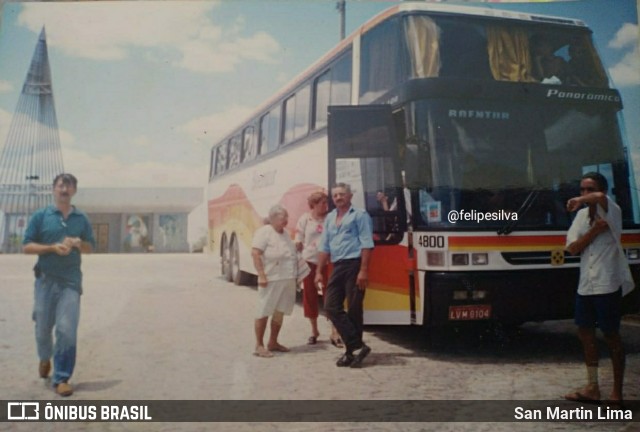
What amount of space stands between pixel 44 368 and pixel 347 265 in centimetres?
196

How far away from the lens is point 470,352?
3.72 metres

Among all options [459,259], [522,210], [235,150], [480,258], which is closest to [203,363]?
[235,150]

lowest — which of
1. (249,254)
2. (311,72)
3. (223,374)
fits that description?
(223,374)

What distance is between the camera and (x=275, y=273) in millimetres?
3488

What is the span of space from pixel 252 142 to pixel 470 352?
A: 7.14ft

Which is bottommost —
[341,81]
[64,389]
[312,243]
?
[64,389]

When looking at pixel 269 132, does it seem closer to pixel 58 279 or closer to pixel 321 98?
pixel 321 98

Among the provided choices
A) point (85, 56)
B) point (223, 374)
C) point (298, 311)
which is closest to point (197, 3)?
point (85, 56)

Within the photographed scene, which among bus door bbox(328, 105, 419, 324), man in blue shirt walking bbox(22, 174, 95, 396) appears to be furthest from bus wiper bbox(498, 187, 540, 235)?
man in blue shirt walking bbox(22, 174, 95, 396)

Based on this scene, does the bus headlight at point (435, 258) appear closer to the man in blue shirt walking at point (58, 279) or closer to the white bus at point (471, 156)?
the white bus at point (471, 156)

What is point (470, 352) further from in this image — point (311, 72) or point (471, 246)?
point (311, 72)

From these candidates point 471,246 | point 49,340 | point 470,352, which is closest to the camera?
point 49,340

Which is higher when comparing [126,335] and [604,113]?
[604,113]

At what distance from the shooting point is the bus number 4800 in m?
3.47
